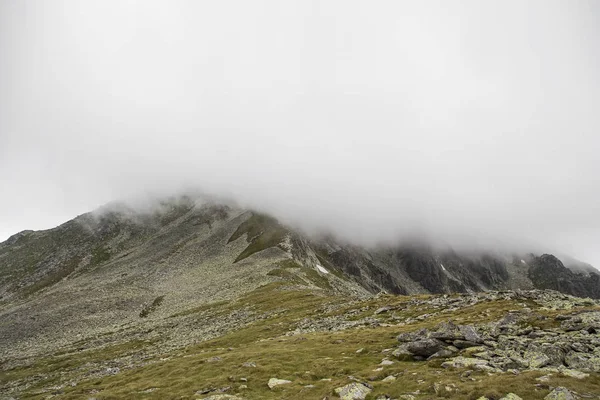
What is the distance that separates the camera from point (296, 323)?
57.3 metres

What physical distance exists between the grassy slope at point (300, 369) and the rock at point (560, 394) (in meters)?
0.41

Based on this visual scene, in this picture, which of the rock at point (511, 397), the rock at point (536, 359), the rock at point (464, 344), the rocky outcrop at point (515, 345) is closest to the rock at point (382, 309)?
the rocky outcrop at point (515, 345)

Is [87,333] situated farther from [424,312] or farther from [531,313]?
[531,313]

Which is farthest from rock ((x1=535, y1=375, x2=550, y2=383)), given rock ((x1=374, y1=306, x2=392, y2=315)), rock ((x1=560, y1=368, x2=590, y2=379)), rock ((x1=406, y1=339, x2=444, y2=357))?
rock ((x1=374, y1=306, x2=392, y2=315))

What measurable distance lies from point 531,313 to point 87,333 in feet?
286

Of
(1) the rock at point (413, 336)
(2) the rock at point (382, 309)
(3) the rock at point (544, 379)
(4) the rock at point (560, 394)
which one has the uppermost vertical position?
(4) the rock at point (560, 394)

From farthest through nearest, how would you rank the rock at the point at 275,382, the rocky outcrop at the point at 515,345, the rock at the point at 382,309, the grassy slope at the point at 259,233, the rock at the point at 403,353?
the grassy slope at the point at 259,233
the rock at the point at 382,309
the rock at the point at 403,353
the rock at the point at 275,382
the rocky outcrop at the point at 515,345

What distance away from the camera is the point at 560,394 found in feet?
56.1

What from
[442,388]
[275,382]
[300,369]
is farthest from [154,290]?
[442,388]

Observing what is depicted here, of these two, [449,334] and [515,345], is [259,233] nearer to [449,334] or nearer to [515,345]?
[449,334]

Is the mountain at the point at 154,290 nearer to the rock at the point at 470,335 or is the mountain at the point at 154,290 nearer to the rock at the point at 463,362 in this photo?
the rock at the point at 470,335

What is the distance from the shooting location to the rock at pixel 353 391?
2173cm

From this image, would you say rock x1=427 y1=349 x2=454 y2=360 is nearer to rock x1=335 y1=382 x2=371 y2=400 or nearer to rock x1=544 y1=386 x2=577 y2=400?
rock x1=335 y1=382 x2=371 y2=400

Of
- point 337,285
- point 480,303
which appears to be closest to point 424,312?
point 480,303
